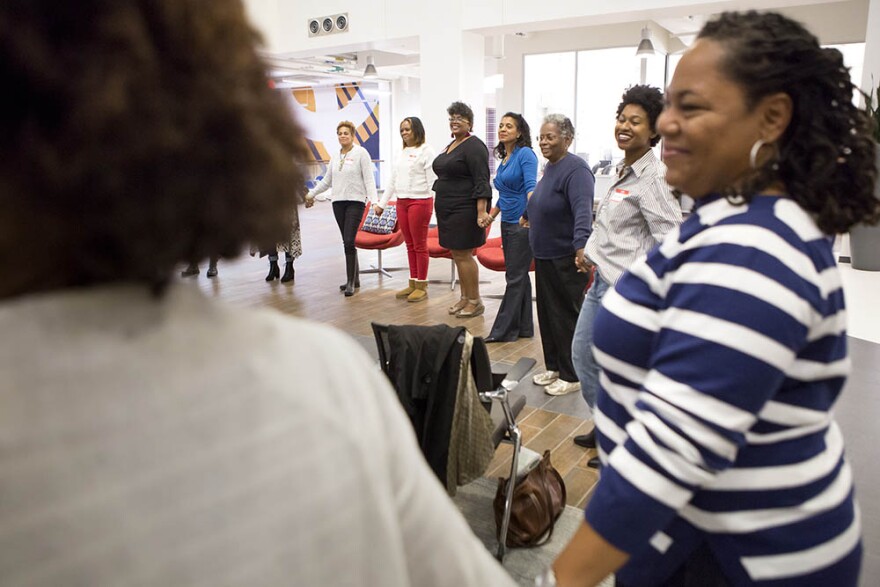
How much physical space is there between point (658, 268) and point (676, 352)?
154 mm

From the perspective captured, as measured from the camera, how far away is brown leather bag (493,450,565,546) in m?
2.37

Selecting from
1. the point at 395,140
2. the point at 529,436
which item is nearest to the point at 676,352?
the point at 529,436

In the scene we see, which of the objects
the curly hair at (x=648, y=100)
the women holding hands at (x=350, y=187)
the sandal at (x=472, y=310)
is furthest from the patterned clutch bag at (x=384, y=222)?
the curly hair at (x=648, y=100)

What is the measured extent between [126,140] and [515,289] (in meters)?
4.42

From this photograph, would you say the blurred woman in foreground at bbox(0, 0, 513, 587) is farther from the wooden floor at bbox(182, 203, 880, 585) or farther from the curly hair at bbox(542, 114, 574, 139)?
the curly hair at bbox(542, 114, 574, 139)

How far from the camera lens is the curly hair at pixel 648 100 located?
113 inches

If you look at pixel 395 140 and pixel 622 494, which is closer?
pixel 622 494

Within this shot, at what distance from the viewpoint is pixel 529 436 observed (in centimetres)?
330

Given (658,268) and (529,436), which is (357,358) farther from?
(529,436)

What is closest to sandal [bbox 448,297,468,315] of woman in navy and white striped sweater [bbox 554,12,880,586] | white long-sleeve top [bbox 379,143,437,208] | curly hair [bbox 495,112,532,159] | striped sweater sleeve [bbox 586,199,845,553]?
white long-sleeve top [bbox 379,143,437,208]

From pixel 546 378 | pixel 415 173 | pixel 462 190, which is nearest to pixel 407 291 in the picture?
pixel 415 173

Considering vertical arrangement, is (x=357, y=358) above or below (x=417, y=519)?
above

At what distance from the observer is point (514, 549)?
240 centimetres

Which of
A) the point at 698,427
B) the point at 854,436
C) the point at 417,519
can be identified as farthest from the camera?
the point at 854,436
